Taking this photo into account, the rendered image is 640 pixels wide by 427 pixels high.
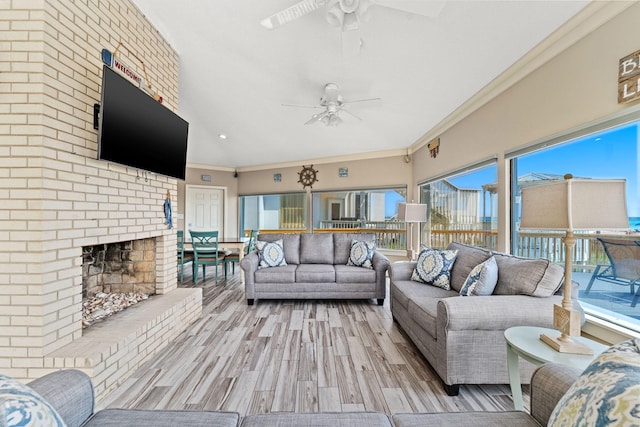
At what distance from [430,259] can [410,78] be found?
2079mm

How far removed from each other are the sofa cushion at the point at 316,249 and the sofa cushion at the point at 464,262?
1.90 meters

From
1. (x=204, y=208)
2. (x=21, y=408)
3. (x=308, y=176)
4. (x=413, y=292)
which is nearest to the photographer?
(x=21, y=408)

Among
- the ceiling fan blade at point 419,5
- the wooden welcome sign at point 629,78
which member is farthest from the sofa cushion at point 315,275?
the wooden welcome sign at point 629,78

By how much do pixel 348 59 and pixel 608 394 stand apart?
315 cm

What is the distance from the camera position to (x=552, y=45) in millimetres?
2164

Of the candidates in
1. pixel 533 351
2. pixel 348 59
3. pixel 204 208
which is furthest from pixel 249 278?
pixel 204 208

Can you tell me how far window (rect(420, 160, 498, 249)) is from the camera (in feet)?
10.7

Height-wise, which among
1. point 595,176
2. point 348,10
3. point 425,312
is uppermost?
point 348,10

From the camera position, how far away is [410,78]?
3.20 metres

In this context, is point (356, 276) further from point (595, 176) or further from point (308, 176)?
point (308, 176)

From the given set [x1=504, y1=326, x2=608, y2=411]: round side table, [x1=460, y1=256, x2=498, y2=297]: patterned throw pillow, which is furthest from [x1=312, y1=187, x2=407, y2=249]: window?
[x1=504, y1=326, x2=608, y2=411]: round side table

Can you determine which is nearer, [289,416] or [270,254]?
[289,416]

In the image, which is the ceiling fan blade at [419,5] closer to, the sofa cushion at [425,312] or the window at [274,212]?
the sofa cushion at [425,312]

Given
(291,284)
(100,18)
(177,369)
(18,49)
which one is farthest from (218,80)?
(177,369)
